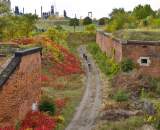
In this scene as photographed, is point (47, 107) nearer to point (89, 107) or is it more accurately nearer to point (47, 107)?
point (47, 107)

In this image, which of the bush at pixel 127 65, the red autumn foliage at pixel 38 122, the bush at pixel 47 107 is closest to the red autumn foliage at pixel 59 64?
the bush at pixel 127 65

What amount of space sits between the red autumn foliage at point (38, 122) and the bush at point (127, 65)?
40.2 ft

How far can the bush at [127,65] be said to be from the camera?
1228 inches

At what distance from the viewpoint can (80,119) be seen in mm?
21000

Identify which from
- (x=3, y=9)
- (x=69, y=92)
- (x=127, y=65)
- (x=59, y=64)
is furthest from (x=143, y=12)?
(x=69, y=92)

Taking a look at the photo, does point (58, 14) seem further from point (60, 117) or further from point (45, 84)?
point (60, 117)

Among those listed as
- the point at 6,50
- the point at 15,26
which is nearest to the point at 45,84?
the point at 6,50

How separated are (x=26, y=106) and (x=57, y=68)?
16.2m

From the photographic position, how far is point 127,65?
3139cm

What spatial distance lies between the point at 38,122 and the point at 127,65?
13673mm

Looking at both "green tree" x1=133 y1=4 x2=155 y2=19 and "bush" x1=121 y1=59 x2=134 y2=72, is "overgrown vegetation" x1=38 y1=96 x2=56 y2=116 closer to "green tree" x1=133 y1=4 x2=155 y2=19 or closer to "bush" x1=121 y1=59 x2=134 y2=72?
"bush" x1=121 y1=59 x2=134 y2=72

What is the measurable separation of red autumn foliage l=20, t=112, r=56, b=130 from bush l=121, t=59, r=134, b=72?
1225 cm

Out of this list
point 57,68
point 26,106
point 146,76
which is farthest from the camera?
point 57,68

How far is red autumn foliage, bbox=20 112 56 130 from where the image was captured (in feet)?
60.6
